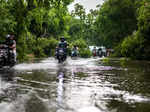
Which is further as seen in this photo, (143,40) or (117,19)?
(117,19)

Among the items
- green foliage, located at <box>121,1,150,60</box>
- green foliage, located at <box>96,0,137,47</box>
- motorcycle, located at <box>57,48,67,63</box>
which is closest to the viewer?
motorcycle, located at <box>57,48,67,63</box>

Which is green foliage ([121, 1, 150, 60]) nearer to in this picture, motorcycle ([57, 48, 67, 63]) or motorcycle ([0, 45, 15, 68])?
motorcycle ([57, 48, 67, 63])

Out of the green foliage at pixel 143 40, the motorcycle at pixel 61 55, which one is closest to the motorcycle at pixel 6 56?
the motorcycle at pixel 61 55

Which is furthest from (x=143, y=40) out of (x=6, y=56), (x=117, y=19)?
(x=117, y=19)

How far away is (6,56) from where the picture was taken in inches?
632

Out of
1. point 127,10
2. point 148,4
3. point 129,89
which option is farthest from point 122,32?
point 129,89

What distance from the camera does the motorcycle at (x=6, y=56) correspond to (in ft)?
51.8

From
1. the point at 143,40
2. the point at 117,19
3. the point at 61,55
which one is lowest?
the point at 61,55

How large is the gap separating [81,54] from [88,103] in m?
41.5

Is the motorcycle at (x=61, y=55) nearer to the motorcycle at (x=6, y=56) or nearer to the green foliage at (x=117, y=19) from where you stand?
the motorcycle at (x=6, y=56)

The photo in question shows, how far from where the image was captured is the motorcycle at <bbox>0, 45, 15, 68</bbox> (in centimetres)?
1580

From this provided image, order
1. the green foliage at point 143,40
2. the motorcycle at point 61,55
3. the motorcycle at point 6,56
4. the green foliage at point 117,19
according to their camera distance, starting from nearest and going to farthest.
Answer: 1. the motorcycle at point 6,56
2. the motorcycle at point 61,55
3. the green foliage at point 143,40
4. the green foliage at point 117,19

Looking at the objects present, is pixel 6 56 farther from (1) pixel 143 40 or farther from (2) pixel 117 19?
(2) pixel 117 19

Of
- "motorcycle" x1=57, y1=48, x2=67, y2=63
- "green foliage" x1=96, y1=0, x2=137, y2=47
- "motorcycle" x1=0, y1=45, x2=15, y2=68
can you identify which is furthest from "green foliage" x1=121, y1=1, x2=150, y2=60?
"green foliage" x1=96, y1=0, x2=137, y2=47
